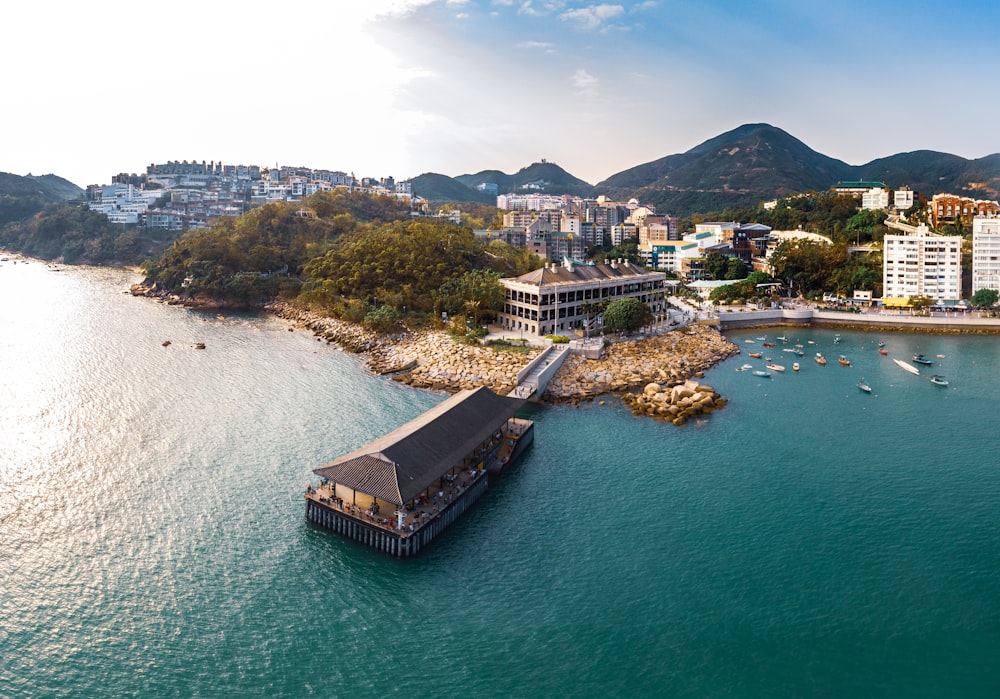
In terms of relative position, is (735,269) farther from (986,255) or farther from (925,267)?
(986,255)

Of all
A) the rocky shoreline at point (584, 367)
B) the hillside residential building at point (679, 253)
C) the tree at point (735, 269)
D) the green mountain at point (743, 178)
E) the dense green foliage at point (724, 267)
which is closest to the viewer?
the rocky shoreline at point (584, 367)

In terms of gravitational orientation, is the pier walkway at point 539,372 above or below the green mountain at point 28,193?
below

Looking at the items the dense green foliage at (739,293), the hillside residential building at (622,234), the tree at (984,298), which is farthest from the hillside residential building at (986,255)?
the hillside residential building at (622,234)

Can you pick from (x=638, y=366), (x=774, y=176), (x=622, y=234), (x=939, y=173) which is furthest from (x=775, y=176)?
(x=638, y=366)

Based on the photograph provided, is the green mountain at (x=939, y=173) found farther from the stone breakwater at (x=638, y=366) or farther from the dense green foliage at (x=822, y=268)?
the stone breakwater at (x=638, y=366)

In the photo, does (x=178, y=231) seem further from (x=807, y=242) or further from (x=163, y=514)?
(x=163, y=514)

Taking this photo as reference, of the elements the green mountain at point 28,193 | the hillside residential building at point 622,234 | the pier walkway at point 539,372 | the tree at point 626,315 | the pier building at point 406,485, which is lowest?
the pier building at point 406,485

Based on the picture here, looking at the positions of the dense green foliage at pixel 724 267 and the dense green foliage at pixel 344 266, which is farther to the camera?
the dense green foliage at pixel 724 267

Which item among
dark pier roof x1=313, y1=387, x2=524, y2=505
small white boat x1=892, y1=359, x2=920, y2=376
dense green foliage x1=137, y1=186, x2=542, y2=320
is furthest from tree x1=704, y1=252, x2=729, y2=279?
dark pier roof x1=313, y1=387, x2=524, y2=505

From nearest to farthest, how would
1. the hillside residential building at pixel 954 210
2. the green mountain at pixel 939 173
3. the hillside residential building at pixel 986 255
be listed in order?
1. the hillside residential building at pixel 986 255
2. the hillside residential building at pixel 954 210
3. the green mountain at pixel 939 173
